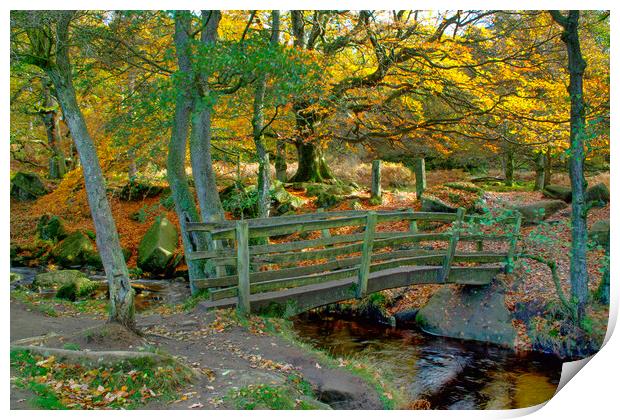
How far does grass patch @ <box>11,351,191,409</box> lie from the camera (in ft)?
15.0

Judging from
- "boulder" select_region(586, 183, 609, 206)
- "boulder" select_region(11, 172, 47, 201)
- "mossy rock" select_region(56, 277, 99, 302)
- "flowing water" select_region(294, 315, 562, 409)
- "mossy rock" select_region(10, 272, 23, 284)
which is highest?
"boulder" select_region(11, 172, 47, 201)

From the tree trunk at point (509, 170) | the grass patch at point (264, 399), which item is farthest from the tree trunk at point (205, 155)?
Answer: the tree trunk at point (509, 170)

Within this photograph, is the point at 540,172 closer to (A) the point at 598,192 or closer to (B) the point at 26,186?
(A) the point at 598,192

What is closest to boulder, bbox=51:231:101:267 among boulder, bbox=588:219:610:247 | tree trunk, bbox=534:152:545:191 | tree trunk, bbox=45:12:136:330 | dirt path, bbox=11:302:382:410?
dirt path, bbox=11:302:382:410

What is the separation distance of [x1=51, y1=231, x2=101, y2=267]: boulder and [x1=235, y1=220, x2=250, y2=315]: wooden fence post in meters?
7.35

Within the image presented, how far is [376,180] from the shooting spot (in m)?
14.8

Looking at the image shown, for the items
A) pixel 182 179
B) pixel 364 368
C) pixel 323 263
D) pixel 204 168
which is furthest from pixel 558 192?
pixel 182 179

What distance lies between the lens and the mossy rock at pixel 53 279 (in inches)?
426

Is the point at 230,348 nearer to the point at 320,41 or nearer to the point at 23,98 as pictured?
the point at 23,98

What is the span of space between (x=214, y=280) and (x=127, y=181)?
7.99 metres

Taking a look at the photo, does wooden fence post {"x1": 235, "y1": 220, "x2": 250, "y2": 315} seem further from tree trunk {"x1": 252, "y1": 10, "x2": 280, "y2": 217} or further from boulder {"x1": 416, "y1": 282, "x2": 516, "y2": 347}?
boulder {"x1": 416, "y1": 282, "x2": 516, "y2": 347}

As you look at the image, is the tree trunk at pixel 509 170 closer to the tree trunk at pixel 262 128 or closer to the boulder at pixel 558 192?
the boulder at pixel 558 192

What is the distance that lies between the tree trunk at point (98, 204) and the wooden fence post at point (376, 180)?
9660 mm

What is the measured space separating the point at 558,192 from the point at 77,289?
10.4 metres
